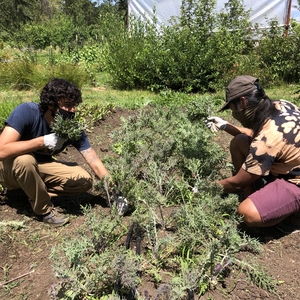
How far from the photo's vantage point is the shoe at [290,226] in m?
2.77

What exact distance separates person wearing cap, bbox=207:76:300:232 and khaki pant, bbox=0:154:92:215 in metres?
1.40

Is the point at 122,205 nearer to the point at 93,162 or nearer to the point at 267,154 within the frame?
the point at 93,162

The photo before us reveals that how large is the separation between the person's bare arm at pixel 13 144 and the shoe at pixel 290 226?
2154 millimetres

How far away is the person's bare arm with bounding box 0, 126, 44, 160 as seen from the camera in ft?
8.31

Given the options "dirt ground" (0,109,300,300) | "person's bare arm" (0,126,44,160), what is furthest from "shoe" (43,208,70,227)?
"person's bare arm" (0,126,44,160)

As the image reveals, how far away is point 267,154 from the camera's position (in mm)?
2422

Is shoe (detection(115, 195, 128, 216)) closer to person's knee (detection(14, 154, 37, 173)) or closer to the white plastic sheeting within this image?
person's knee (detection(14, 154, 37, 173))

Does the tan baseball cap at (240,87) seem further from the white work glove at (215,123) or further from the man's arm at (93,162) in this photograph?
the man's arm at (93,162)

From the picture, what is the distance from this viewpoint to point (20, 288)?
2.12 meters

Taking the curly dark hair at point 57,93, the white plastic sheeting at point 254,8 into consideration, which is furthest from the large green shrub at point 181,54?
the curly dark hair at point 57,93

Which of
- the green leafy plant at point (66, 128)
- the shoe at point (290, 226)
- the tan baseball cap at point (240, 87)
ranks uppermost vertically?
the tan baseball cap at point (240, 87)

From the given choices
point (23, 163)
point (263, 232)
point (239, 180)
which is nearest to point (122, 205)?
point (23, 163)

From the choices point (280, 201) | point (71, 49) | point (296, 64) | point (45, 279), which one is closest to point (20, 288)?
point (45, 279)

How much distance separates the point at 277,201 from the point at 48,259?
182 centimetres
